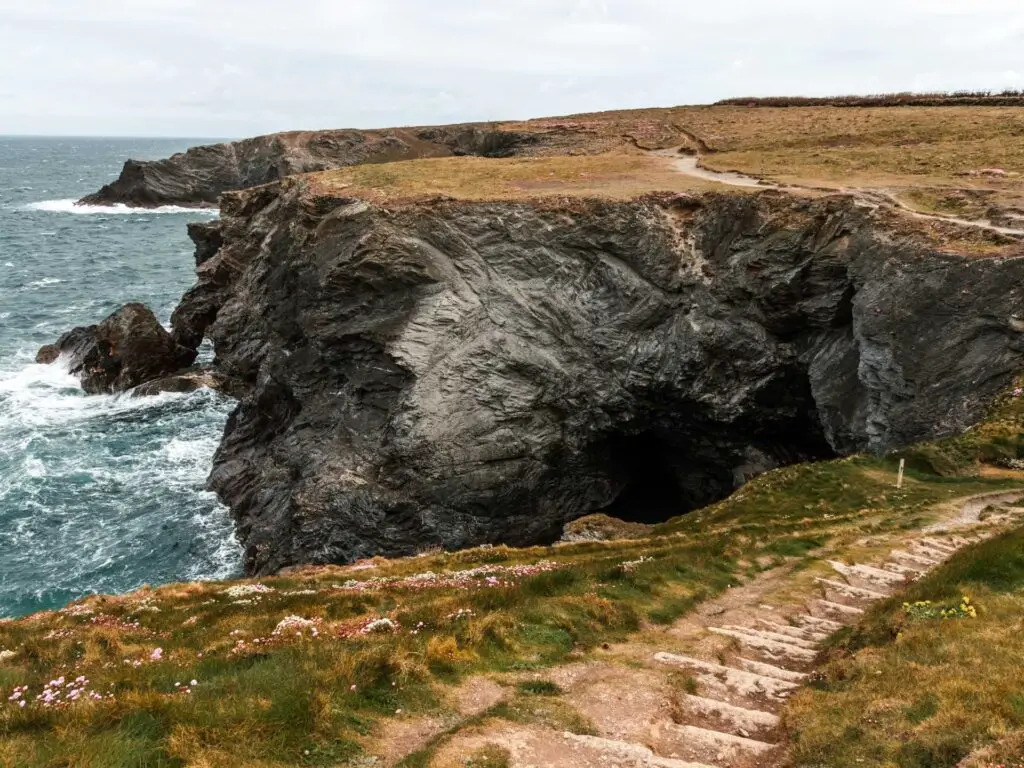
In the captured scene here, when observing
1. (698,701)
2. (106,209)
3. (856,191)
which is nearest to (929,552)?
(698,701)

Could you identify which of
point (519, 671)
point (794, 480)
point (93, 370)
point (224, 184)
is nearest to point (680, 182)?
point (794, 480)

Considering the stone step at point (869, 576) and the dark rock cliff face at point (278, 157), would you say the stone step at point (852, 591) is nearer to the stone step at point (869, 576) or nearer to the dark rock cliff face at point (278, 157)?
the stone step at point (869, 576)

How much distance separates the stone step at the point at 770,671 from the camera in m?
12.6

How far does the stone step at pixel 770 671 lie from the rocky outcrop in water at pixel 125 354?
59.6 m

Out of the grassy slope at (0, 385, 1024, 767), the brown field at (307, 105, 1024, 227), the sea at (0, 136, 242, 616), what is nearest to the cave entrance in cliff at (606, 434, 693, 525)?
the grassy slope at (0, 385, 1024, 767)

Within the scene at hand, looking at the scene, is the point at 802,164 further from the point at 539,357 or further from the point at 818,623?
the point at 818,623

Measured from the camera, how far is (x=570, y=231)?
131 feet

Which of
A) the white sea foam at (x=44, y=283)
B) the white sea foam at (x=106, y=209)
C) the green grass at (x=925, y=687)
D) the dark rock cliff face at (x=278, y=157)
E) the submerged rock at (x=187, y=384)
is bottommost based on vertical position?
the submerged rock at (x=187, y=384)

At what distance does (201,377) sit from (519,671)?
56.1m

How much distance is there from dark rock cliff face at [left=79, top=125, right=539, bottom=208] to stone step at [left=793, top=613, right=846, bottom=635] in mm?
74773

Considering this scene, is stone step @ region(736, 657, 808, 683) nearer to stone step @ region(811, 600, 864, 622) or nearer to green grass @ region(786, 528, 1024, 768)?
green grass @ region(786, 528, 1024, 768)

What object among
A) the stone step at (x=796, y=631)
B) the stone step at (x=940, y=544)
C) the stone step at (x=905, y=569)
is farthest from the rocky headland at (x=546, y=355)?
the stone step at (x=796, y=631)

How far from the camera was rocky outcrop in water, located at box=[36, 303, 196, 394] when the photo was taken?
59.5 meters

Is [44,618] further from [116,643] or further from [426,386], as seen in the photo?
[426,386]
